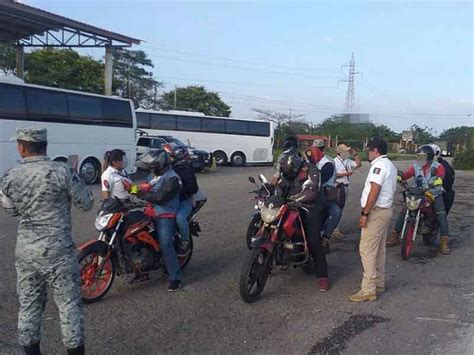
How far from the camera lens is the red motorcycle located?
5.66 m

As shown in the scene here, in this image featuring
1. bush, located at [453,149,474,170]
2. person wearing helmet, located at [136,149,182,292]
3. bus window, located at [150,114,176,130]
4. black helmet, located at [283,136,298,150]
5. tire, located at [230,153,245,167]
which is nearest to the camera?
person wearing helmet, located at [136,149,182,292]

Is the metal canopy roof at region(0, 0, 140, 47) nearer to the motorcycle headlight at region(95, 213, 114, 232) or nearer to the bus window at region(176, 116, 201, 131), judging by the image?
the bus window at region(176, 116, 201, 131)

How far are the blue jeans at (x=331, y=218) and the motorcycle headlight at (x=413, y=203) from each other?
43.1 inches

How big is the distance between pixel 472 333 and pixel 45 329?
385 centimetres

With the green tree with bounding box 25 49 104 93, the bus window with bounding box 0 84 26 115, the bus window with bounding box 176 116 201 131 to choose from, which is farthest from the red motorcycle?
the green tree with bounding box 25 49 104 93

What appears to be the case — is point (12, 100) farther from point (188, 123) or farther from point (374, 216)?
point (188, 123)

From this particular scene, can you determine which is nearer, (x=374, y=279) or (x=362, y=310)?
(x=362, y=310)

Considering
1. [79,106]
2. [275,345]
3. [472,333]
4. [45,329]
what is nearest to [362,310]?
[472,333]

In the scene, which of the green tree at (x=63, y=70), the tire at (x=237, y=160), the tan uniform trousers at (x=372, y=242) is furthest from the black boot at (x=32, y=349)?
the green tree at (x=63, y=70)

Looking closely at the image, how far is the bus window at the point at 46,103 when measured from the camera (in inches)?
660

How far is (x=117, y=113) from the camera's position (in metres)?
20.2

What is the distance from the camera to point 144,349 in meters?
4.39

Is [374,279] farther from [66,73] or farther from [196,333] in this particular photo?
[66,73]

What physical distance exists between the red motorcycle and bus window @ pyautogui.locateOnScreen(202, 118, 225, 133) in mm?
26395
